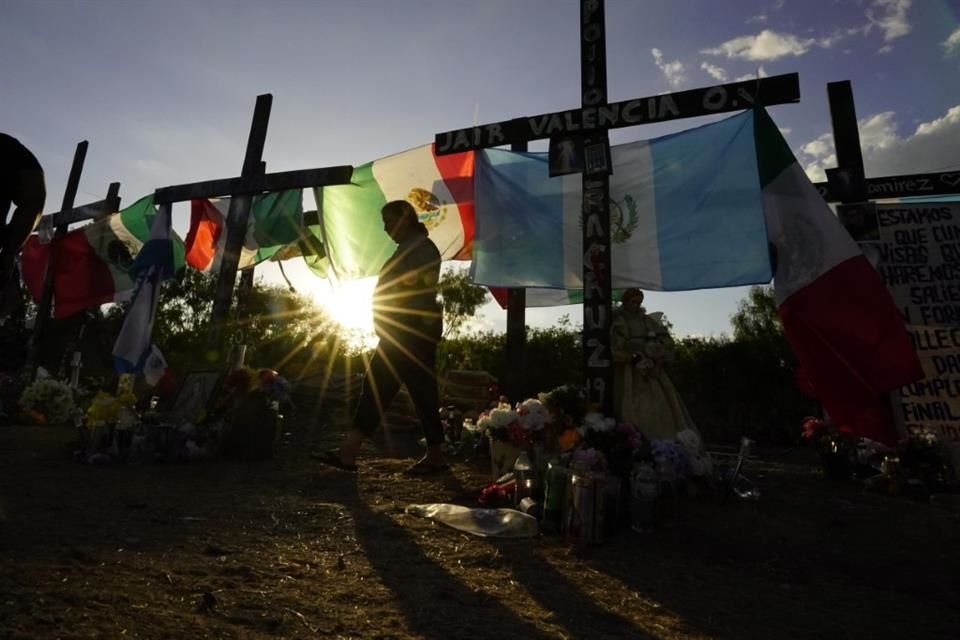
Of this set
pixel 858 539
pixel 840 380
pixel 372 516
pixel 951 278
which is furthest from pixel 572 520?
pixel 951 278

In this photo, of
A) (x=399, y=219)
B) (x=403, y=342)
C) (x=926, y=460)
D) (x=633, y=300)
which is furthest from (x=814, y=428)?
(x=399, y=219)

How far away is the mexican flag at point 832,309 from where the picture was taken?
3.68m

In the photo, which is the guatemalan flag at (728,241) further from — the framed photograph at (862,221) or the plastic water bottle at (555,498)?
the plastic water bottle at (555,498)

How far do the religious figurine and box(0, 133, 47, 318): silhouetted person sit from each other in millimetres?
3679

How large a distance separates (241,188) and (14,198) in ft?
15.2

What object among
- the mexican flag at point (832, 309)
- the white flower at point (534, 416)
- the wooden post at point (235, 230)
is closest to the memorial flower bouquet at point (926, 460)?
the mexican flag at point (832, 309)

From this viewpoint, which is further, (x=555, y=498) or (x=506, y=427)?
(x=506, y=427)

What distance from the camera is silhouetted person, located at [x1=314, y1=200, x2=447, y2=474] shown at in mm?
4273

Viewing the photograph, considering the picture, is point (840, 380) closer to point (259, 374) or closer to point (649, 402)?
point (649, 402)

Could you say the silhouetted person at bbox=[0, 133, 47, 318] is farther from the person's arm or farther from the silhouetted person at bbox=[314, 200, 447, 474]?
the silhouetted person at bbox=[314, 200, 447, 474]

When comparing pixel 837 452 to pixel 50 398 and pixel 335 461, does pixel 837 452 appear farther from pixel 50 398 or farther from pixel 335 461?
pixel 50 398

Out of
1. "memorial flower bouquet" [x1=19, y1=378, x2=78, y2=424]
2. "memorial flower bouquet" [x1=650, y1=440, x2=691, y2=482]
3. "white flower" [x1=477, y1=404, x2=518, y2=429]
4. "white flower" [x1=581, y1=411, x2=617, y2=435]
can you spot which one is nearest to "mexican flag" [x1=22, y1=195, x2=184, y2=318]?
"memorial flower bouquet" [x1=19, y1=378, x2=78, y2=424]

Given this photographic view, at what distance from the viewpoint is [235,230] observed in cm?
704

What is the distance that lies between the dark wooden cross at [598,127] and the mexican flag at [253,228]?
367 centimetres
